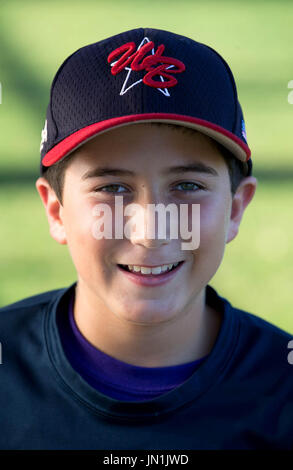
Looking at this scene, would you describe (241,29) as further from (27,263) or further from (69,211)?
(69,211)

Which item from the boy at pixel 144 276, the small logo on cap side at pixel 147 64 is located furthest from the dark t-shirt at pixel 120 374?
the small logo on cap side at pixel 147 64

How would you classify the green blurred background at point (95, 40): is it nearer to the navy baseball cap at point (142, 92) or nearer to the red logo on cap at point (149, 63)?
the navy baseball cap at point (142, 92)

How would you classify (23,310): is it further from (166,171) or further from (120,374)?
(166,171)

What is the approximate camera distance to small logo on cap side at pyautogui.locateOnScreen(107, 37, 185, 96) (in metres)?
1.13

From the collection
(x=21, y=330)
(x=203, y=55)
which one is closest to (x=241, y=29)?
(x=203, y=55)

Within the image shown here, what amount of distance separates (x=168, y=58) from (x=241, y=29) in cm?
121

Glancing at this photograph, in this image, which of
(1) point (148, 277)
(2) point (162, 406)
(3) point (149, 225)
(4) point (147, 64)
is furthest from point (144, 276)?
(4) point (147, 64)

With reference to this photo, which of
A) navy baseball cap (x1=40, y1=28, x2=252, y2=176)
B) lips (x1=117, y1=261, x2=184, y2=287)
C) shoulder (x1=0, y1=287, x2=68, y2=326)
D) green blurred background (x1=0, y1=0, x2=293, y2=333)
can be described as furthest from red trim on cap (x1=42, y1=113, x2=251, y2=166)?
green blurred background (x1=0, y1=0, x2=293, y2=333)

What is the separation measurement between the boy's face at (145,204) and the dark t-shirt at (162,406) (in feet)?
0.49

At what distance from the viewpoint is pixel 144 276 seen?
1.21 m

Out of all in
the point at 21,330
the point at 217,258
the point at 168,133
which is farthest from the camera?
the point at 21,330

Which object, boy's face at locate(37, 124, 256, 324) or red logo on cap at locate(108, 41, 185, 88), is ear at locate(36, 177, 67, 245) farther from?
red logo on cap at locate(108, 41, 185, 88)

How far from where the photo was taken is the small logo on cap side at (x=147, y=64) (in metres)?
1.13

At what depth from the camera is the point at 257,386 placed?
49.4 inches
